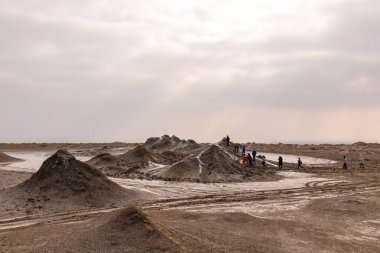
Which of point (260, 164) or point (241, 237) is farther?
point (260, 164)

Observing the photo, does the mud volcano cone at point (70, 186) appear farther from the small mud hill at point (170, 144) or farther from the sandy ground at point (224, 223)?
the small mud hill at point (170, 144)

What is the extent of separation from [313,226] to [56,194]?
14124 mm

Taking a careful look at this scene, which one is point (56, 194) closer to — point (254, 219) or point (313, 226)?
point (254, 219)

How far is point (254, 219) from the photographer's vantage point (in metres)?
18.6

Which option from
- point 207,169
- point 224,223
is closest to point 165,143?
point 207,169

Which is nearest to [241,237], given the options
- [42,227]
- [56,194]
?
[42,227]

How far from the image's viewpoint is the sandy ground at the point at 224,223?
13594 mm

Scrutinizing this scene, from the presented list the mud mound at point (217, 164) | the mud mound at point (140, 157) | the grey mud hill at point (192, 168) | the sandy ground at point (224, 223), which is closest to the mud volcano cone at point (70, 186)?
the sandy ground at point (224, 223)

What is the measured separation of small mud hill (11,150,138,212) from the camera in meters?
23.1

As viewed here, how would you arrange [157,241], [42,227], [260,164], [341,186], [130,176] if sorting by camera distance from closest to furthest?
[157,241] → [42,227] → [341,186] → [130,176] → [260,164]

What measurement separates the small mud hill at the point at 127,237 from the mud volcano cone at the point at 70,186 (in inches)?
362

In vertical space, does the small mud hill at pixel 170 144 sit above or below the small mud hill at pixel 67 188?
above

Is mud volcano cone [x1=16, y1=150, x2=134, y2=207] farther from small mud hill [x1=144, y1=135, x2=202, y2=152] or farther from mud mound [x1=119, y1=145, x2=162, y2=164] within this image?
small mud hill [x1=144, y1=135, x2=202, y2=152]

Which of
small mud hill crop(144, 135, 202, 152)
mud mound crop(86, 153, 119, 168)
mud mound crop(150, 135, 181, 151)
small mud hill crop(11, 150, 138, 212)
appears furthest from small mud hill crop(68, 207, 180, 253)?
mud mound crop(150, 135, 181, 151)
